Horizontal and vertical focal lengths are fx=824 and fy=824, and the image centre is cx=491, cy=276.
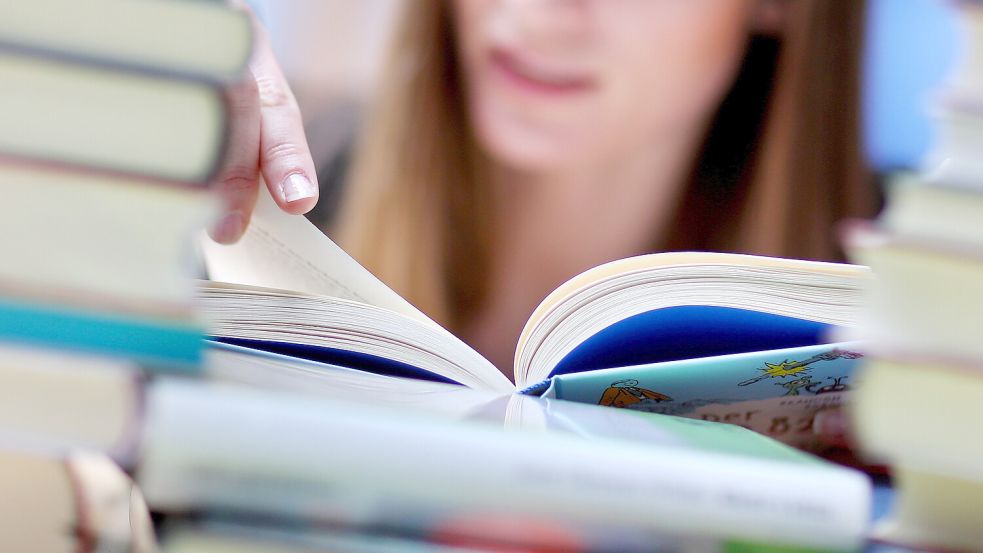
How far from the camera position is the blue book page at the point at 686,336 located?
0.38 meters

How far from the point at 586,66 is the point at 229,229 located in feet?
2.42

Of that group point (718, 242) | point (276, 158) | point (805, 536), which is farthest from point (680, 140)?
point (805, 536)

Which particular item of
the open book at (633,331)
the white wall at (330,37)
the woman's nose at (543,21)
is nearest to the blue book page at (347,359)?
the open book at (633,331)

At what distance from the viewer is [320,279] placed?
462 millimetres

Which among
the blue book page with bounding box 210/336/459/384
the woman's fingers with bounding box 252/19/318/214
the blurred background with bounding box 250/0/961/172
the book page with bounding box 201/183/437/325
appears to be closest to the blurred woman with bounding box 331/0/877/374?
the blurred background with bounding box 250/0/961/172

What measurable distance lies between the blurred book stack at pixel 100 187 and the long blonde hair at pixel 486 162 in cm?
104

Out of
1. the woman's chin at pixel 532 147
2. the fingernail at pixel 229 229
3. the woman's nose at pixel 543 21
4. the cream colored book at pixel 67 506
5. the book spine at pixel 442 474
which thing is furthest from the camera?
the woman's chin at pixel 532 147

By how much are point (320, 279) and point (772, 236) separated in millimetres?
983

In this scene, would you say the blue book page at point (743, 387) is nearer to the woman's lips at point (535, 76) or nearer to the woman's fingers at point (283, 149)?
the woman's fingers at point (283, 149)

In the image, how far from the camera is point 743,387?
0.40 meters

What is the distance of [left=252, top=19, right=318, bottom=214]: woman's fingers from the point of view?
19.6 inches

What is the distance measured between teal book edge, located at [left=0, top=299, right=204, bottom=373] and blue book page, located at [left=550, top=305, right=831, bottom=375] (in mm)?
181

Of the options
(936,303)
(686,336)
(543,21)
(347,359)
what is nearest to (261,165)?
(347,359)

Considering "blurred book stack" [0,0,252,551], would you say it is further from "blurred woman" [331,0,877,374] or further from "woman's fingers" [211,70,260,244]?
"blurred woman" [331,0,877,374]
